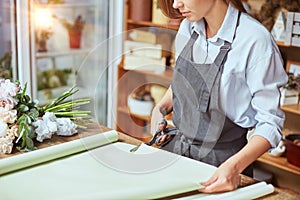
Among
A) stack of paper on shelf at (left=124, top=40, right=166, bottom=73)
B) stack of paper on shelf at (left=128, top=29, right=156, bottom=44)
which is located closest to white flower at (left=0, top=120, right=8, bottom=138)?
stack of paper on shelf at (left=124, top=40, right=166, bottom=73)

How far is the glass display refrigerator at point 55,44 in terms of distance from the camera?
265 centimetres

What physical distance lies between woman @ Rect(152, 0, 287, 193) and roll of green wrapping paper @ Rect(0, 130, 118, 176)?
16 centimetres

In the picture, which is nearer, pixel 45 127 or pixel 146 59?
pixel 45 127

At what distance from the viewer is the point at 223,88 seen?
4.09 ft

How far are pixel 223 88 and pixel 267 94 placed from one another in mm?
127

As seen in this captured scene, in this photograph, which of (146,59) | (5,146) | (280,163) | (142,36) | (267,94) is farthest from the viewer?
(142,36)

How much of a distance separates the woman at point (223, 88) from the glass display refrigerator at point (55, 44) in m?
1.22

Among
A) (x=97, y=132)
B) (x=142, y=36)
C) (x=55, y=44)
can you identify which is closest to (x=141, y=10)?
(x=142, y=36)

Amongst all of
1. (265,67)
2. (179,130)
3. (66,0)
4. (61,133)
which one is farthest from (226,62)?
(66,0)

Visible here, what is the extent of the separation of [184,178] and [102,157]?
26 cm

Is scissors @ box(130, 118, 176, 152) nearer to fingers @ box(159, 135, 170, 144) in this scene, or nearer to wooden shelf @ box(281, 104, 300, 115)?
fingers @ box(159, 135, 170, 144)

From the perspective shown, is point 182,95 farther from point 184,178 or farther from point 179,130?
point 184,178

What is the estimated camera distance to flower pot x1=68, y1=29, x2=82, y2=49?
10.2 ft

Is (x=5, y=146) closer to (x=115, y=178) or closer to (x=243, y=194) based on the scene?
(x=115, y=178)
